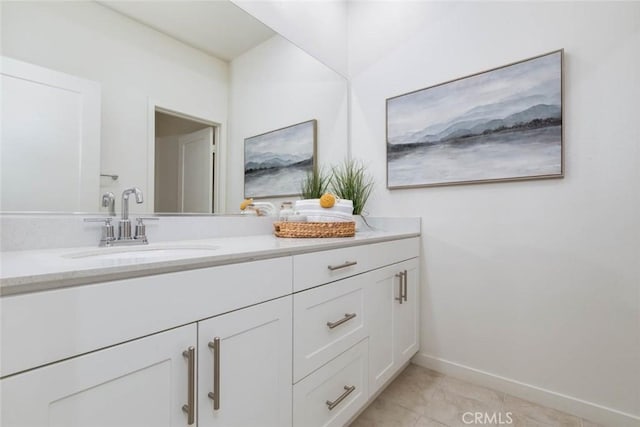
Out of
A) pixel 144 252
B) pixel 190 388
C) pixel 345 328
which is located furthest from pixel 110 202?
pixel 345 328

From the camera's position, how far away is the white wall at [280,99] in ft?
4.97

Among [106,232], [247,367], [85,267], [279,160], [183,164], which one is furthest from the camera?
[279,160]

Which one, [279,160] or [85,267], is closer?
[85,267]

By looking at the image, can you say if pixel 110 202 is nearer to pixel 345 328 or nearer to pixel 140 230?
pixel 140 230

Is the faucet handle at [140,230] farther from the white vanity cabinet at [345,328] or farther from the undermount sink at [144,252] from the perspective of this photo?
the white vanity cabinet at [345,328]

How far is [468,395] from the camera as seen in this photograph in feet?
4.97

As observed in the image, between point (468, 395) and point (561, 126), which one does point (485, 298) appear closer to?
point (468, 395)

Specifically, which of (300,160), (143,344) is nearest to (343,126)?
(300,160)

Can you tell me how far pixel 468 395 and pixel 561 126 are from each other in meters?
1.37

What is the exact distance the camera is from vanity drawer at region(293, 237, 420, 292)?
99 centimetres

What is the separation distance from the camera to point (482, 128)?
1583 millimetres

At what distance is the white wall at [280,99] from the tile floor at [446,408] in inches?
46.8

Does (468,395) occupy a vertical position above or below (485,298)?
below

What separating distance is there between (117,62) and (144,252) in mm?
692
